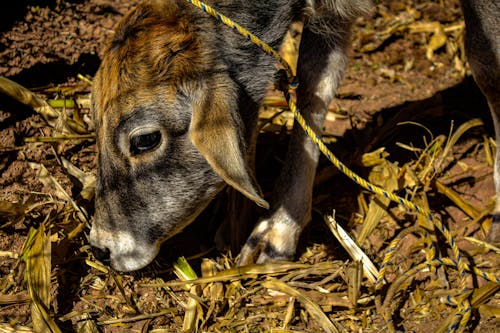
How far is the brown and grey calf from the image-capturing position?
3.17 meters

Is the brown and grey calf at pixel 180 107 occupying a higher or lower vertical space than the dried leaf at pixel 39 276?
higher

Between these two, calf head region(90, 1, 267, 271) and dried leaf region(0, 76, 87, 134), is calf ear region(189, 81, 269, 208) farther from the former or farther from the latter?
dried leaf region(0, 76, 87, 134)

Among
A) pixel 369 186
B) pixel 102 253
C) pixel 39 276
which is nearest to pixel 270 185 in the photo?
pixel 369 186

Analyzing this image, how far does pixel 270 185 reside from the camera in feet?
15.1

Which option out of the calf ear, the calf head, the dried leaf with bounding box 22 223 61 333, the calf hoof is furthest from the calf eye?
the calf hoof

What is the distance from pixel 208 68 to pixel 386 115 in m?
2.47

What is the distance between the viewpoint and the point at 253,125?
364 centimetres

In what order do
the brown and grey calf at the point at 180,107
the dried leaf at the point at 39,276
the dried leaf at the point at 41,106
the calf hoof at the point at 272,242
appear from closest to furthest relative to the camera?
1. the brown and grey calf at the point at 180,107
2. the dried leaf at the point at 39,276
3. the calf hoof at the point at 272,242
4. the dried leaf at the point at 41,106

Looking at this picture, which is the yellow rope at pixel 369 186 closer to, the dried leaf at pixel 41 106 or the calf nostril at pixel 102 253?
the calf nostril at pixel 102 253

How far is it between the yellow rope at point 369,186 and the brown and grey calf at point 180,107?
19 centimetres

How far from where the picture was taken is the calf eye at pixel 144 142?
322cm

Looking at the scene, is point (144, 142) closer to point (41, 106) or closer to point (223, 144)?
point (223, 144)

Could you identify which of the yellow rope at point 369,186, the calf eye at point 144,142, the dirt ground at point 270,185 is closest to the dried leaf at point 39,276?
the dirt ground at point 270,185

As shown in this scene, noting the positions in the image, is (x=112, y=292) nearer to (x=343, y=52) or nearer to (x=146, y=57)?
(x=146, y=57)
